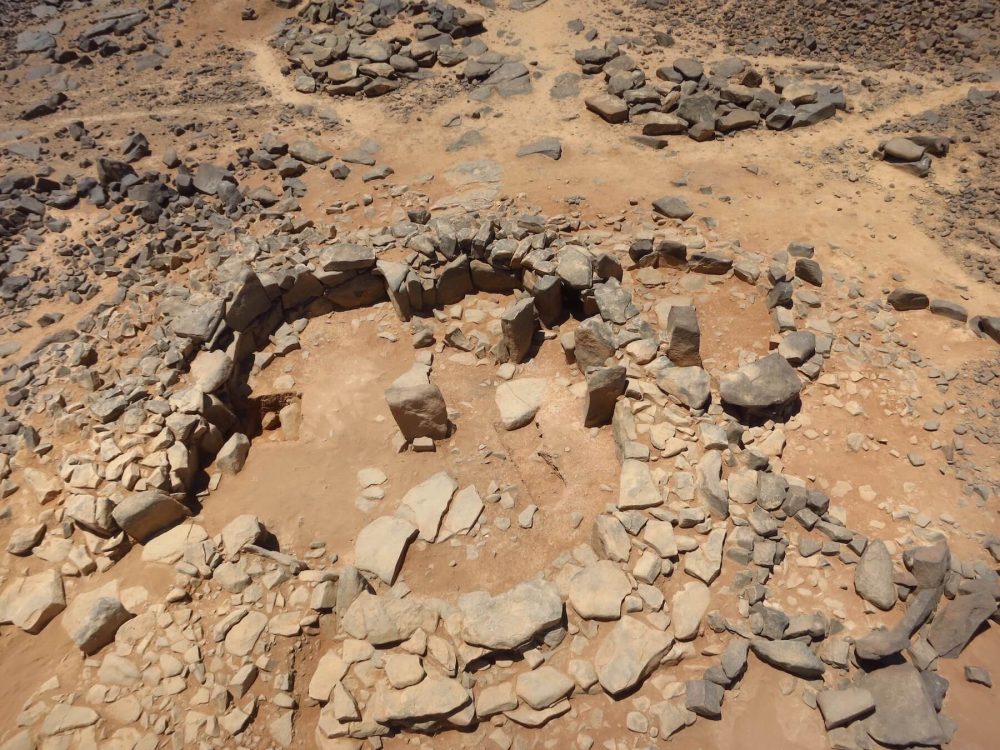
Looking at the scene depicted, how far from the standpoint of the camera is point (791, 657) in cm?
457

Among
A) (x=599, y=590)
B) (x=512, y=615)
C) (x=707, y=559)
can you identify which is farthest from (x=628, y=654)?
(x=707, y=559)

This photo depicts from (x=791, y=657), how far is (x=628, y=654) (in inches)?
45.1

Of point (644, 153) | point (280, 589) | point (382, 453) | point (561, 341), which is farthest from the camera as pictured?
point (644, 153)

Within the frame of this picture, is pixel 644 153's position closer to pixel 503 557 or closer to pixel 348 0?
pixel 503 557

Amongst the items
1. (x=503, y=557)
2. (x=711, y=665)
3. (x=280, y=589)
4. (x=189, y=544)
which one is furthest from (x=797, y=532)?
(x=189, y=544)

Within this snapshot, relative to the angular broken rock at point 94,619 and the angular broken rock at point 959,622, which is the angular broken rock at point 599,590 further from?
the angular broken rock at point 94,619

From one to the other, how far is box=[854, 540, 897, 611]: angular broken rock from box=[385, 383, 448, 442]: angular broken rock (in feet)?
12.8

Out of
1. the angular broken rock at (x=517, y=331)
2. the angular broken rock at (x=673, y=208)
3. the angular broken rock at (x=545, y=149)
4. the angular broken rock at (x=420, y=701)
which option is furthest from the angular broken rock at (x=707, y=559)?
the angular broken rock at (x=545, y=149)

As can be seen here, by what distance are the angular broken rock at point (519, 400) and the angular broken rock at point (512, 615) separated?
1.98 m

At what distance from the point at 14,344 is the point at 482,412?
5883 mm

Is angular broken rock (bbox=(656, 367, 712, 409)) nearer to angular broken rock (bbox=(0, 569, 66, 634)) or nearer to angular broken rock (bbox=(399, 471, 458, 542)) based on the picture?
angular broken rock (bbox=(399, 471, 458, 542))

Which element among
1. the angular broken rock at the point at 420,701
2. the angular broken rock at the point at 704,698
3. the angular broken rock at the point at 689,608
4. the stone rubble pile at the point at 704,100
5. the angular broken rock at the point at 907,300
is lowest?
the angular broken rock at the point at 704,698

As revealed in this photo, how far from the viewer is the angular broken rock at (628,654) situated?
4.56 metres

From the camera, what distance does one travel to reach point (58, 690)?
15.6 feet
